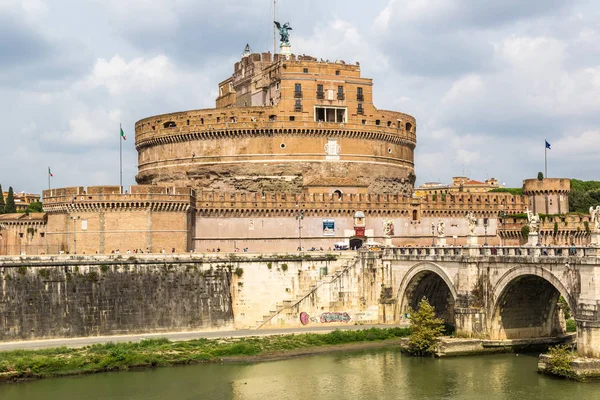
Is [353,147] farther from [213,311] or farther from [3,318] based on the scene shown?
[3,318]

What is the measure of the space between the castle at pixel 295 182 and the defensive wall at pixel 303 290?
19.2 ft

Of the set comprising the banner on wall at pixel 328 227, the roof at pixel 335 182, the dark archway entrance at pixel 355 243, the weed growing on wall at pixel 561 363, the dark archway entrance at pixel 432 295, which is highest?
the roof at pixel 335 182

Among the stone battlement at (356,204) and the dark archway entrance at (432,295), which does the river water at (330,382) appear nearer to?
the dark archway entrance at (432,295)

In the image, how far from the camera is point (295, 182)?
6538cm

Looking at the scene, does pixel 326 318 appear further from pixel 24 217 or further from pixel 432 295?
pixel 24 217

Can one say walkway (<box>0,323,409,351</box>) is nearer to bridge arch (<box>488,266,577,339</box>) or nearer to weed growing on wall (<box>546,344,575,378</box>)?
bridge arch (<box>488,266,577,339</box>)

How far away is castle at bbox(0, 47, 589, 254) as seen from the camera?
5759 cm

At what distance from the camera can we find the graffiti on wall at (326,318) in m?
48.9

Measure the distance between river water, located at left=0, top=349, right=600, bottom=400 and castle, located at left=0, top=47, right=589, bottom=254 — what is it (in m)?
15.2

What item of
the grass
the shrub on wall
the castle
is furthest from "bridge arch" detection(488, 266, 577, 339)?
the castle

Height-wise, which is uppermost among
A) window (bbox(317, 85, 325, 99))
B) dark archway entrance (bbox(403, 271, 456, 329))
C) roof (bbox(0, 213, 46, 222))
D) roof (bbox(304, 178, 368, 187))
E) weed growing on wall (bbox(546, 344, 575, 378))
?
window (bbox(317, 85, 325, 99))

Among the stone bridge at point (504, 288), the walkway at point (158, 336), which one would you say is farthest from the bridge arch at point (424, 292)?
the walkway at point (158, 336)

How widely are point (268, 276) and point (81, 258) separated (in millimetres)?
10617

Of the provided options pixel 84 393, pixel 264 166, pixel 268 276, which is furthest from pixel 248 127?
pixel 84 393
